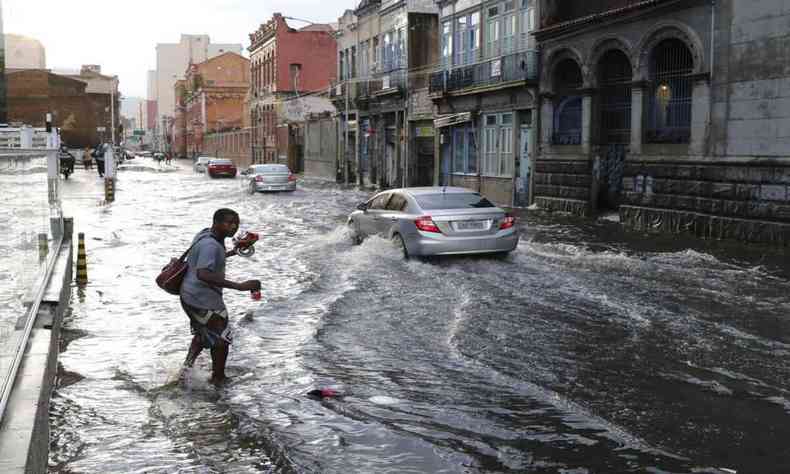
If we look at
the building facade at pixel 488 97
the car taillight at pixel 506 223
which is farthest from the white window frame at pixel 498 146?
the car taillight at pixel 506 223

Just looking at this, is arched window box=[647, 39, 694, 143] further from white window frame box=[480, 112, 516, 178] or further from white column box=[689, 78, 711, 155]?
white window frame box=[480, 112, 516, 178]

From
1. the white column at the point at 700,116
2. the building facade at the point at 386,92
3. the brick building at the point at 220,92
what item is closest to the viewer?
the white column at the point at 700,116

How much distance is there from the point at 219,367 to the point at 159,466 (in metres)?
2.09

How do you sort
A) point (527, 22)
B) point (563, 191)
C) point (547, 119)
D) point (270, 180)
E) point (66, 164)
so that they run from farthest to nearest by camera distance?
point (66, 164)
point (270, 180)
point (527, 22)
point (547, 119)
point (563, 191)

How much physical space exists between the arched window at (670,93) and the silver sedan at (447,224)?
955 cm

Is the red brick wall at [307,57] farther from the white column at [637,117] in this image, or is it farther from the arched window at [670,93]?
the arched window at [670,93]

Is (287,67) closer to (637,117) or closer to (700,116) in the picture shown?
(637,117)

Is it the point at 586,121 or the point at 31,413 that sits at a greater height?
the point at 586,121

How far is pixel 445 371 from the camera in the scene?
8.35m

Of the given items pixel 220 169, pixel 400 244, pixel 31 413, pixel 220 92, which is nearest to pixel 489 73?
pixel 400 244

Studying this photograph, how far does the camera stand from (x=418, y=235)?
15.3 meters

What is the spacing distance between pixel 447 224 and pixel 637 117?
11.6 metres

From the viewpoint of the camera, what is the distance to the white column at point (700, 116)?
21953mm

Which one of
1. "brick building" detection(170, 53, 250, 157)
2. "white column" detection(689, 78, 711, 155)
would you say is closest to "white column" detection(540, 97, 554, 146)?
"white column" detection(689, 78, 711, 155)
